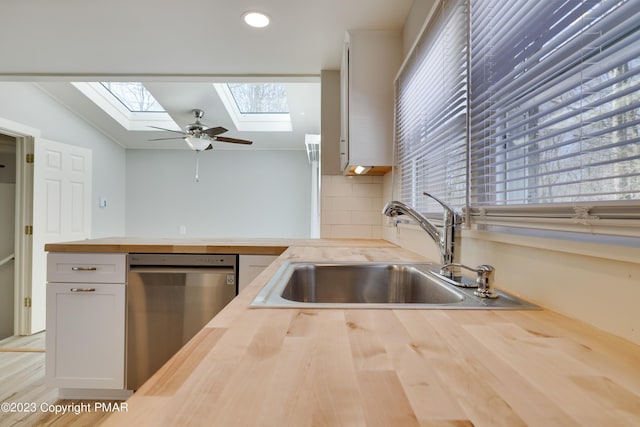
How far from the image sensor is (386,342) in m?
0.54

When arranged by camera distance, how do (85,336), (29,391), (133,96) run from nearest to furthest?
1. (85,336)
2. (29,391)
3. (133,96)

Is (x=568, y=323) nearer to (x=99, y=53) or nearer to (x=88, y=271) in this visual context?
(x=88, y=271)

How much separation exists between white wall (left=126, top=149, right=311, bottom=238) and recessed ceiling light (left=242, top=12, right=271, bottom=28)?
3359 millimetres

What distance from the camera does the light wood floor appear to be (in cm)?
182

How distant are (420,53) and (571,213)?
3.95ft

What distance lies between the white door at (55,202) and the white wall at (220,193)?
4.26 feet

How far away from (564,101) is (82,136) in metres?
5.15

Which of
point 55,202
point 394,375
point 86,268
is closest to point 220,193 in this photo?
point 55,202

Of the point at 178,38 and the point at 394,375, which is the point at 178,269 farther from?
the point at 394,375

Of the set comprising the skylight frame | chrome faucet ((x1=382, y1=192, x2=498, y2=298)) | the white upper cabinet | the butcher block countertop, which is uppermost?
the skylight frame

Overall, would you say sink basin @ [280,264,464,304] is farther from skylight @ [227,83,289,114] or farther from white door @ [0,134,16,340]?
white door @ [0,134,16,340]

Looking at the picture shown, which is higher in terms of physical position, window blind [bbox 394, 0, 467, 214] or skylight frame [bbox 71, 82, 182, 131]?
skylight frame [bbox 71, 82, 182, 131]

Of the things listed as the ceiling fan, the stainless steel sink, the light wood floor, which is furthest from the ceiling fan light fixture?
the stainless steel sink

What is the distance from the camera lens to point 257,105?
453 centimetres
